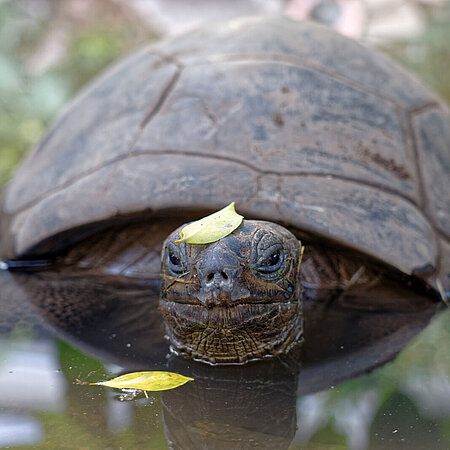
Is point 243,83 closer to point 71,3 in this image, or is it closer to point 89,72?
point 89,72


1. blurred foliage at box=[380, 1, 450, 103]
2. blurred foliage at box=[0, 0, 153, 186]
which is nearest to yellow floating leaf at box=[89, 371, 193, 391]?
blurred foliage at box=[0, 0, 153, 186]

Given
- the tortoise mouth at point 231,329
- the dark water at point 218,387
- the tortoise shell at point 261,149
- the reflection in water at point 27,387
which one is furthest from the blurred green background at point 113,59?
the reflection in water at point 27,387

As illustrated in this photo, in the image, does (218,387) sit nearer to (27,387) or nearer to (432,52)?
(27,387)

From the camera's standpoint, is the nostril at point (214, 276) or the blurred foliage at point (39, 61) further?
the blurred foliage at point (39, 61)

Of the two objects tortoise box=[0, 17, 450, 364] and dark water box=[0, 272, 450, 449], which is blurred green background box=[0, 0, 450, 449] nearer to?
dark water box=[0, 272, 450, 449]

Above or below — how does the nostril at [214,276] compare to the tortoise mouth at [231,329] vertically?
above

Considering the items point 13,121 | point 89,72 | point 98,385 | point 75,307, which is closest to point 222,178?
point 75,307

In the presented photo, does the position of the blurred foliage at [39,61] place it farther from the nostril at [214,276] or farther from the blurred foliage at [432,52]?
the blurred foliage at [432,52]
